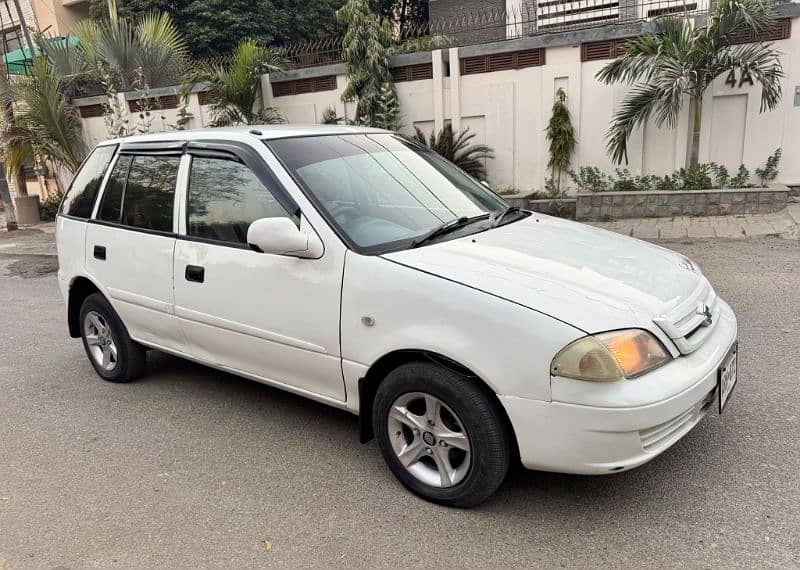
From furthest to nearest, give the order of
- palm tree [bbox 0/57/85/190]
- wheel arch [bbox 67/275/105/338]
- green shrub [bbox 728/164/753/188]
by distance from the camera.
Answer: palm tree [bbox 0/57/85/190]
green shrub [bbox 728/164/753/188]
wheel arch [bbox 67/275/105/338]

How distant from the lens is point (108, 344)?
4836mm

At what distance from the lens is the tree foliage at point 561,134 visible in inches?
402

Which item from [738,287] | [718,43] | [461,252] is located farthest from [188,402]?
[718,43]

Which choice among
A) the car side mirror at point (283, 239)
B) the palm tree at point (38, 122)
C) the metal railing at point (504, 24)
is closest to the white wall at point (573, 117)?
the metal railing at point (504, 24)

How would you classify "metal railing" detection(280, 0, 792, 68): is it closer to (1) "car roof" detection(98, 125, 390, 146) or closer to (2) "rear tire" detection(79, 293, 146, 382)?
Result: (1) "car roof" detection(98, 125, 390, 146)

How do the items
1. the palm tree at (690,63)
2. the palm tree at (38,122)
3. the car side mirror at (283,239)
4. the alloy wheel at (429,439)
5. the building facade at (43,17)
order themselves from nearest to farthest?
1. the alloy wheel at (429,439)
2. the car side mirror at (283,239)
3. the palm tree at (690,63)
4. the palm tree at (38,122)
5. the building facade at (43,17)

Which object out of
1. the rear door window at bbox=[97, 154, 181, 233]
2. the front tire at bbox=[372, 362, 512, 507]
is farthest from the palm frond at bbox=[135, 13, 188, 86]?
the front tire at bbox=[372, 362, 512, 507]

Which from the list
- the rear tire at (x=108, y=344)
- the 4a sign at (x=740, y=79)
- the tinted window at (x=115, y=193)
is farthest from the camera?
the 4a sign at (x=740, y=79)

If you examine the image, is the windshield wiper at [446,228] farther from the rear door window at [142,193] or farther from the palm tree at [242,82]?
the palm tree at [242,82]

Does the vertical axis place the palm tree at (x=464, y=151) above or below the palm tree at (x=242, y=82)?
below

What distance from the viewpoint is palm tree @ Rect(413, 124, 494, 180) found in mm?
10930

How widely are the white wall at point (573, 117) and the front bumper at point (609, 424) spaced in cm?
800

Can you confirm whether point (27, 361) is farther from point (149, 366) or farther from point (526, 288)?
point (526, 288)

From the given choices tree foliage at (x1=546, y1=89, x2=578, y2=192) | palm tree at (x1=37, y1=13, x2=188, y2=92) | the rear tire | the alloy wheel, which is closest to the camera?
the alloy wheel
